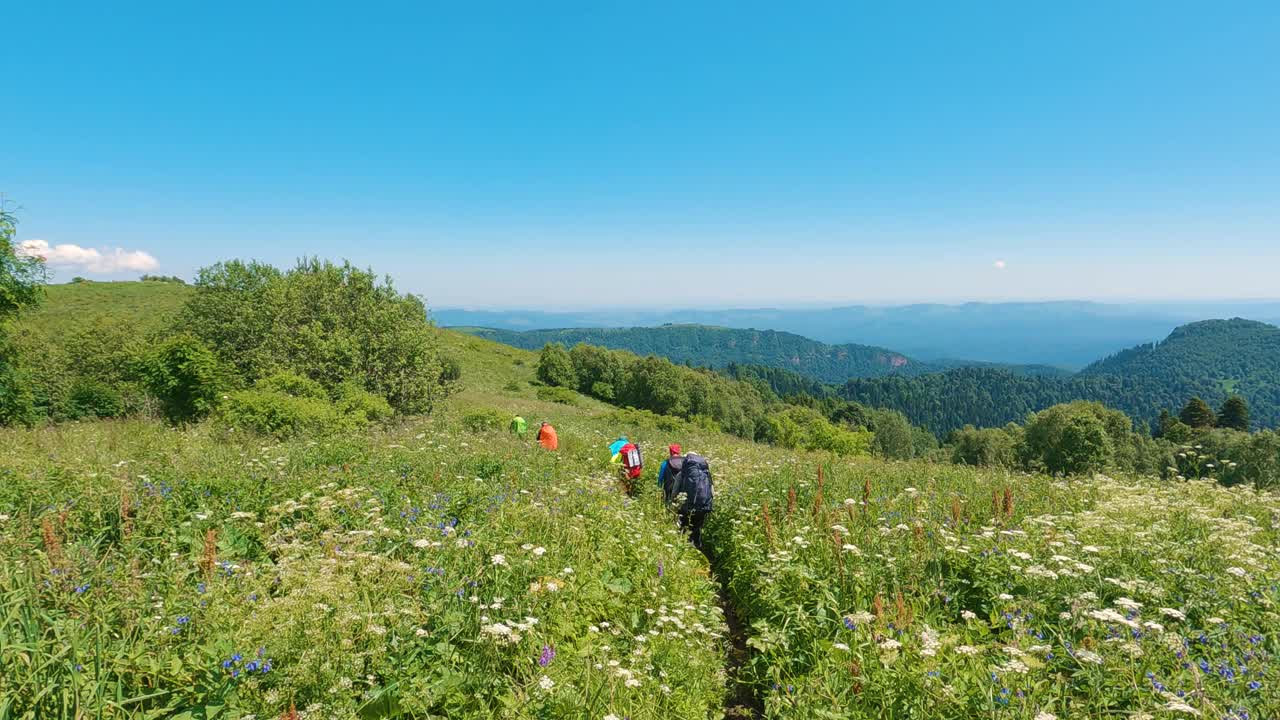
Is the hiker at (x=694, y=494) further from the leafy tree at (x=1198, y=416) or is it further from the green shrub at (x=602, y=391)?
the leafy tree at (x=1198, y=416)

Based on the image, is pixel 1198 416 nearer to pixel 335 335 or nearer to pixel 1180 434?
pixel 1180 434

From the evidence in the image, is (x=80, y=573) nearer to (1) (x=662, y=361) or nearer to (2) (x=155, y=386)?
(2) (x=155, y=386)

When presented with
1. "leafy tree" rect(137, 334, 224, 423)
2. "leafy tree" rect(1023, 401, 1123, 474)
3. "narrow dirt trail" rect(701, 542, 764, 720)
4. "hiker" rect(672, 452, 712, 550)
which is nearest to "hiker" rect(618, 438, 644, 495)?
"hiker" rect(672, 452, 712, 550)

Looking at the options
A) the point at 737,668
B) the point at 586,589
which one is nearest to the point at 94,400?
the point at 586,589

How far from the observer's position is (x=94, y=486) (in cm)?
602

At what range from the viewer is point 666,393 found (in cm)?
8456

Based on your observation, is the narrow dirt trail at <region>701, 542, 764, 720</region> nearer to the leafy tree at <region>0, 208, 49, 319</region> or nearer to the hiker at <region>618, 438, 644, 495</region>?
the hiker at <region>618, 438, 644, 495</region>

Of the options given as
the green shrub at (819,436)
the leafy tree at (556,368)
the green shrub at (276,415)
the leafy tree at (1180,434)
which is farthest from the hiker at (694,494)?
the leafy tree at (1180,434)

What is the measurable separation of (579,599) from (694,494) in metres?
3.93

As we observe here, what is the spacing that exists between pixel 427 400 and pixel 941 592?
83.7 feet

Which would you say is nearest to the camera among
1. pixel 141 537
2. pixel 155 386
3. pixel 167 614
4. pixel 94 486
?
pixel 167 614

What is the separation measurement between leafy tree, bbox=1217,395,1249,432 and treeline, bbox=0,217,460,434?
121142 mm

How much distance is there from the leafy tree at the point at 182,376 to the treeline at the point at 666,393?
183 ft

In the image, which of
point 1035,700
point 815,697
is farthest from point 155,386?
point 1035,700
